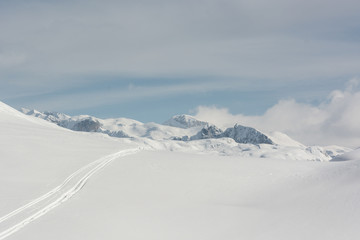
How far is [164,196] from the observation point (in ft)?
62.3

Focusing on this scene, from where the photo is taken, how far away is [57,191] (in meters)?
18.4

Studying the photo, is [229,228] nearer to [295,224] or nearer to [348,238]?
[295,224]

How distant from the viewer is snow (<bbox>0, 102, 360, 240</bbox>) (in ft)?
45.0

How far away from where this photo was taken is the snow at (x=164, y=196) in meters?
Result: 13.7

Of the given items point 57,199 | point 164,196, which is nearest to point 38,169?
point 57,199

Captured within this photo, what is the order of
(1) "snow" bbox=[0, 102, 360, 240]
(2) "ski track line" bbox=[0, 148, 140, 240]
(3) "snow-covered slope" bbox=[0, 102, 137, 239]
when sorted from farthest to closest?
(3) "snow-covered slope" bbox=[0, 102, 137, 239] < (1) "snow" bbox=[0, 102, 360, 240] < (2) "ski track line" bbox=[0, 148, 140, 240]

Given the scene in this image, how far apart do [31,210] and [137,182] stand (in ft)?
23.7

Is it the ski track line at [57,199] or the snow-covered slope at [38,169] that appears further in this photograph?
the snow-covered slope at [38,169]

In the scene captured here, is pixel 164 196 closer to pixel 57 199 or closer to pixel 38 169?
pixel 57 199

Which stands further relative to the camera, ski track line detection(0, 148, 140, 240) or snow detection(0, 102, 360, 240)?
snow detection(0, 102, 360, 240)

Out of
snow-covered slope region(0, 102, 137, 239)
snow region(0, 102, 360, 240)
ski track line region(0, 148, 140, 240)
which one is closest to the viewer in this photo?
ski track line region(0, 148, 140, 240)

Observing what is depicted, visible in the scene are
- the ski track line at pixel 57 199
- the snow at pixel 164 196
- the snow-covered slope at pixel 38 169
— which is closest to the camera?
the ski track line at pixel 57 199

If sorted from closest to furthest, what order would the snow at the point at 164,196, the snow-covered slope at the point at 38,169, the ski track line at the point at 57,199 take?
the ski track line at the point at 57,199 → the snow at the point at 164,196 → the snow-covered slope at the point at 38,169

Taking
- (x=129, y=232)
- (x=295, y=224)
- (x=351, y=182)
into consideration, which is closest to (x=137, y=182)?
(x=129, y=232)
